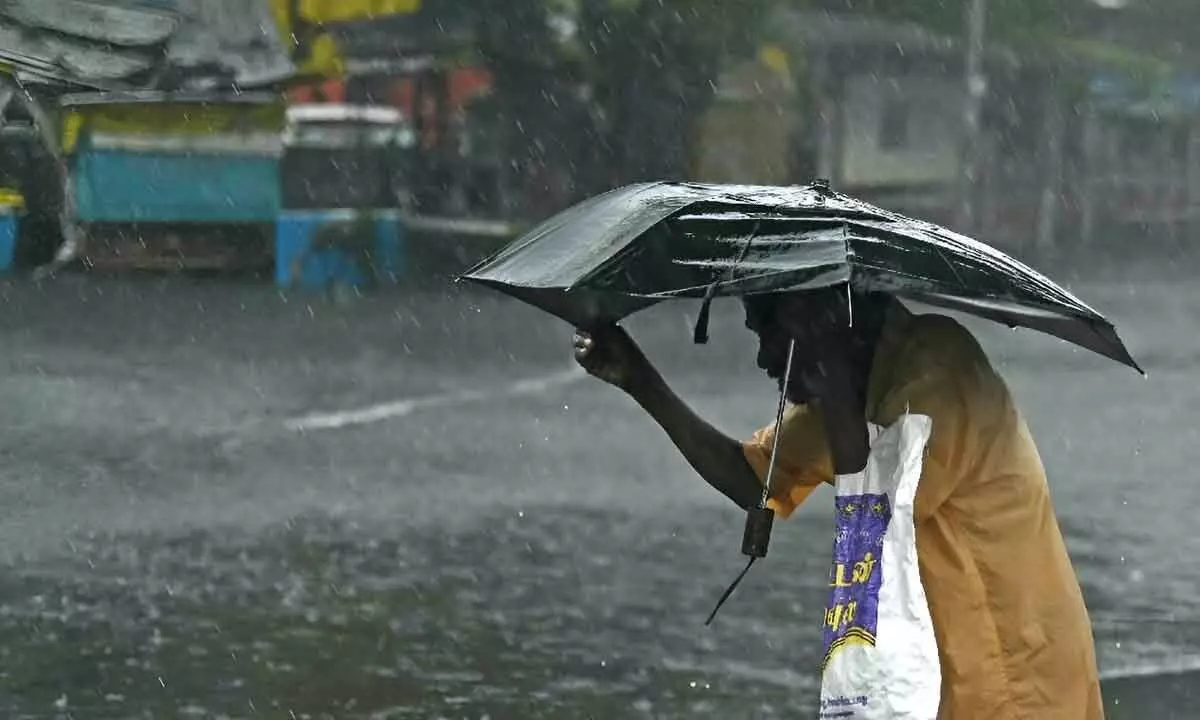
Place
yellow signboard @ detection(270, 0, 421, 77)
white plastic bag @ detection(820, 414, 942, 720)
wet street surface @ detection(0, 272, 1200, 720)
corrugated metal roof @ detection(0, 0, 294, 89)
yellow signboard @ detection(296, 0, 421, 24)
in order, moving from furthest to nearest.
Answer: yellow signboard @ detection(296, 0, 421, 24), yellow signboard @ detection(270, 0, 421, 77), corrugated metal roof @ detection(0, 0, 294, 89), wet street surface @ detection(0, 272, 1200, 720), white plastic bag @ detection(820, 414, 942, 720)

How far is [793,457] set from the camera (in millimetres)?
3469

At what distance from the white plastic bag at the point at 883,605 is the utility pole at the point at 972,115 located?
3039 centimetres

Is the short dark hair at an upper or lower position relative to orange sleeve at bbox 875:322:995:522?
upper

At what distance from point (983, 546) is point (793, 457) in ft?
1.64

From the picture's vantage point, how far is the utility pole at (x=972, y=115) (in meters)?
33.2

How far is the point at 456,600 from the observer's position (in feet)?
24.1

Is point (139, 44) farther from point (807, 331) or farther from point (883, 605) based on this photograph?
point (883, 605)

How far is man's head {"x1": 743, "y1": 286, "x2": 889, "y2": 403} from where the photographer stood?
3.07 metres

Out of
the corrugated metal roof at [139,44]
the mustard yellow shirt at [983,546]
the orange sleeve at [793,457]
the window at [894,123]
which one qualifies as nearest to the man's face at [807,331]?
the mustard yellow shirt at [983,546]

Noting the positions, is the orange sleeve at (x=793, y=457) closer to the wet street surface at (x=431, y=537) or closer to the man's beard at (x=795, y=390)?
the man's beard at (x=795, y=390)

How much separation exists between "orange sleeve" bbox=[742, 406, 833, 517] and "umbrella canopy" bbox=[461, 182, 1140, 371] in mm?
312

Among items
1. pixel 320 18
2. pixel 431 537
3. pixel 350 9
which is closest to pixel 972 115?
pixel 350 9

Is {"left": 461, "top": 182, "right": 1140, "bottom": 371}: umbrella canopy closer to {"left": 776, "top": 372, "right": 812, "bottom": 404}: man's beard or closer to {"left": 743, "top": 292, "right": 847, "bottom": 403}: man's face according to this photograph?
{"left": 743, "top": 292, "right": 847, "bottom": 403}: man's face

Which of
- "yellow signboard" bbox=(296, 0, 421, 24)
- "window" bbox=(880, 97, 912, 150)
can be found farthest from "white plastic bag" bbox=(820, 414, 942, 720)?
"window" bbox=(880, 97, 912, 150)
